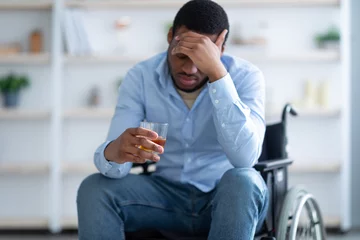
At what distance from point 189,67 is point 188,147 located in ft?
1.03

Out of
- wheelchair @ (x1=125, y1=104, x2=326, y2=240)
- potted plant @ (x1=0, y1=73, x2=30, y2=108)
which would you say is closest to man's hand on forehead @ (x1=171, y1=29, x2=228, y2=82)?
wheelchair @ (x1=125, y1=104, x2=326, y2=240)

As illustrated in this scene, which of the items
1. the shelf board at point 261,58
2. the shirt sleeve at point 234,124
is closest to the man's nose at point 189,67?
the shirt sleeve at point 234,124

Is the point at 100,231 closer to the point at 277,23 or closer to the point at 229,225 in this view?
→ the point at 229,225

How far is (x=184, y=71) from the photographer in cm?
191

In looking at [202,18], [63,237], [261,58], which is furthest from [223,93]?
[63,237]

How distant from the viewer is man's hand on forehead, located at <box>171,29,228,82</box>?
1.80m

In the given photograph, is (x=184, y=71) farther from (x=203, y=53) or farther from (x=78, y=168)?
(x=78, y=168)

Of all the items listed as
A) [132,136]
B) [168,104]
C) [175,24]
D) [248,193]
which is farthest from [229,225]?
[175,24]

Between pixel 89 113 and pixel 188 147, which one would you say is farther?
pixel 89 113

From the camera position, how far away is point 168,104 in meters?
2.06

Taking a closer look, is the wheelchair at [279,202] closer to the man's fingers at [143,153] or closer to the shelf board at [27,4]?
the man's fingers at [143,153]

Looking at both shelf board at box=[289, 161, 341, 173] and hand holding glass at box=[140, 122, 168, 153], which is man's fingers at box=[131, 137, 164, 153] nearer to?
hand holding glass at box=[140, 122, 168, 153]

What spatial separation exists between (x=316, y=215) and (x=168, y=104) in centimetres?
72

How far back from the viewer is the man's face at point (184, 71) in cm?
189
